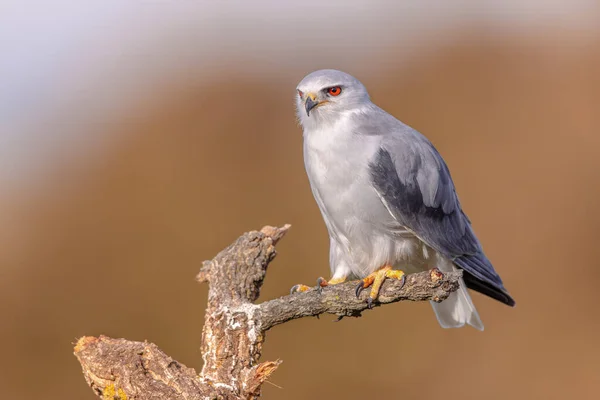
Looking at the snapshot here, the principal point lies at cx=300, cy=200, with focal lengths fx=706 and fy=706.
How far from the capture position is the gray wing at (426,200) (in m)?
4.11

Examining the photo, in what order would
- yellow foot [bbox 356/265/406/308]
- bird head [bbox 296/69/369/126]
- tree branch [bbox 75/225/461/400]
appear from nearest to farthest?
tree branch [bbox 75/225/461/400] → yellow foot [bbox 356/265/406/308] → bird head [bbox 296/69/369/126]

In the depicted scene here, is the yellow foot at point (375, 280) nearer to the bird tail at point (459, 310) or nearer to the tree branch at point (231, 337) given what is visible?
the tree branch at point (231, 337)

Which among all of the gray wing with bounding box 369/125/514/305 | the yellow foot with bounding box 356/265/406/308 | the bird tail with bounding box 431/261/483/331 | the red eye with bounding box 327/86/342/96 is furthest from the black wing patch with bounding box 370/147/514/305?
the red eye with bounding box 327/86/342/96

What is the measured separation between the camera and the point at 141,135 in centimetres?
1112

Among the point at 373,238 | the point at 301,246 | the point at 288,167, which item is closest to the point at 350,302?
the point at 373,238

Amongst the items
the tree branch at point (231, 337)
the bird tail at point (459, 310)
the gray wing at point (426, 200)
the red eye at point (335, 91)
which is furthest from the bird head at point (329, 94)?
the bird tail at point (459, 310)

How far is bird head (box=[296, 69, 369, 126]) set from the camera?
4258 millimetres

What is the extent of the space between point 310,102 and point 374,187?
25.1 inches

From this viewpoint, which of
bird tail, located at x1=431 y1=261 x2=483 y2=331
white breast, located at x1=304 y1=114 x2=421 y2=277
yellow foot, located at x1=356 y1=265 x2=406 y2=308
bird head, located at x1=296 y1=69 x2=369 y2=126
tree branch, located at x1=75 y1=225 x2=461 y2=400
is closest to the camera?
tree branch, located at x1=75 y1=225 x2=461 y2=400

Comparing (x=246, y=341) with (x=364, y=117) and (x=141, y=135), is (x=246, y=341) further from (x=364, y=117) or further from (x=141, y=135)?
(x=141, y=135)

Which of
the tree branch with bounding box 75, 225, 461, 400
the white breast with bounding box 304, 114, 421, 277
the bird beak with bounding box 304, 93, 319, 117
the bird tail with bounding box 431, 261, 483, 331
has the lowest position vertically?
the bird tail with bounding box 431, 261, 483, 331

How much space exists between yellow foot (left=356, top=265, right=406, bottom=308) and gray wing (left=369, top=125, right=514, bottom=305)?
1.08 ft

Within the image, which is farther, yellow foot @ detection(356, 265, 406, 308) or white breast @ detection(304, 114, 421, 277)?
white breast @ detection(304, 114, 421, 277)

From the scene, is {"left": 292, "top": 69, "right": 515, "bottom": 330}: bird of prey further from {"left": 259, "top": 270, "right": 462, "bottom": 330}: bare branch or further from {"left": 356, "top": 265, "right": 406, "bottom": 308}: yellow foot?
{"left": 259, "top": 270, "right": 462, "bottom": 330}: bare branch
